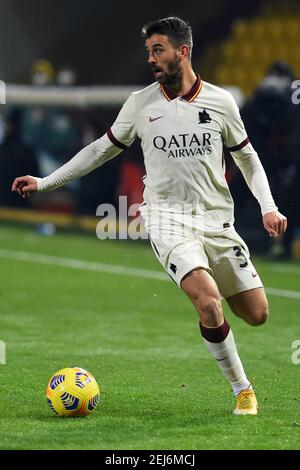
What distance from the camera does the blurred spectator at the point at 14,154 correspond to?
63.1 ft

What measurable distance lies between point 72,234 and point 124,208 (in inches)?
41.4

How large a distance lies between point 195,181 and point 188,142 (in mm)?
232

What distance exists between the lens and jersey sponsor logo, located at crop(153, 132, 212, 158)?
6605 millimetres

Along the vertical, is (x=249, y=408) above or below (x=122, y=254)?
above

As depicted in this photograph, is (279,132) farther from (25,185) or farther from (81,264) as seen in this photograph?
(25,185)

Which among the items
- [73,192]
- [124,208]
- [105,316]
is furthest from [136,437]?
[73,192]

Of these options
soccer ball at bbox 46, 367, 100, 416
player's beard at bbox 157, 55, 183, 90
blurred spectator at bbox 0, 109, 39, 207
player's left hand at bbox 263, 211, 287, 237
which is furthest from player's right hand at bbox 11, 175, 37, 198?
blurred spectator at bbox 0, 109, 39, 207

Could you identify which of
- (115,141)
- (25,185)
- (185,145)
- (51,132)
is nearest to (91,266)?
(51,132)

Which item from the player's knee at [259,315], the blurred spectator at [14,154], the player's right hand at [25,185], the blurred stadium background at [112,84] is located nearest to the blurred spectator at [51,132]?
the blurred stadium background at [112,84]

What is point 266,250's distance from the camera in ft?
52.4

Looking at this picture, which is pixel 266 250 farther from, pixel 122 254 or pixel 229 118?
pixel 229 118

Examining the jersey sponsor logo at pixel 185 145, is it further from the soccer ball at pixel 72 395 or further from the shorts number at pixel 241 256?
the soccer ball at pixel 72 395

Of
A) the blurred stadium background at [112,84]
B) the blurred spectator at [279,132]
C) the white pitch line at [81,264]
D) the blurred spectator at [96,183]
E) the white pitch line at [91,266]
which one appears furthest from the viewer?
the blurred spectator at [96,183]

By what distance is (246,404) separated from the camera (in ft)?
21.4
